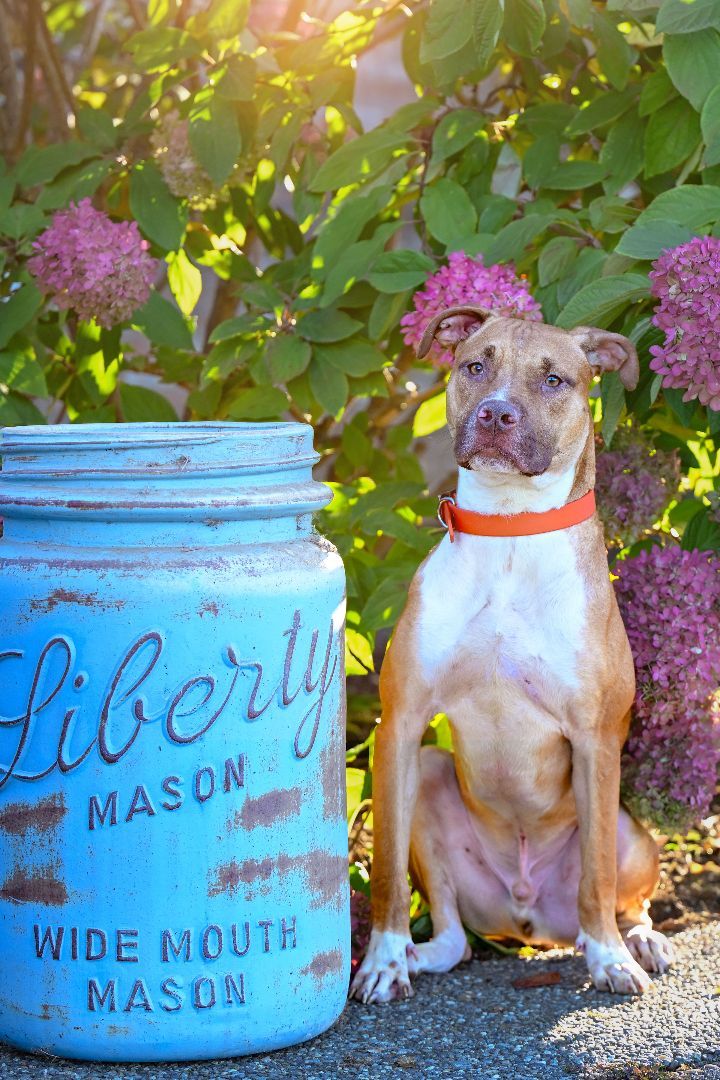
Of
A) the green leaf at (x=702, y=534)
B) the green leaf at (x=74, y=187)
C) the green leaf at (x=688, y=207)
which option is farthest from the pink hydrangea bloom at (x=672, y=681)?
the green leaf at (x=74, y=187)

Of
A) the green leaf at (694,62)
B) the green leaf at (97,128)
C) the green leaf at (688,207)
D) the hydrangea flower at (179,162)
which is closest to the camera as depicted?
the green leaf at (688,207)

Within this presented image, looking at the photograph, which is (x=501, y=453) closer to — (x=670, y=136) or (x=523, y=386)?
(x=523, y=386)

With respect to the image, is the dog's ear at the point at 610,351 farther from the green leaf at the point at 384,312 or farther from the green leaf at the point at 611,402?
the green leaf at the point at 384,312

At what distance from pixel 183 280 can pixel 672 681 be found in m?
1.75

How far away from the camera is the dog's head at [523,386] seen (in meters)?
3.04

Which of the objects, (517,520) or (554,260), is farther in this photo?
(554,260)

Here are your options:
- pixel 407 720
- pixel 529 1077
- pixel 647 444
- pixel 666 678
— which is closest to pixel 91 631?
pixel 407 720

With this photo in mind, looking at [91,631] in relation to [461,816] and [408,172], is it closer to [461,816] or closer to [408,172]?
[461,816]

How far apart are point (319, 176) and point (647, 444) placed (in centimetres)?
107

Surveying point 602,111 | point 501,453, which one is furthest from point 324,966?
point 602,111

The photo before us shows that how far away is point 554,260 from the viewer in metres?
3.53

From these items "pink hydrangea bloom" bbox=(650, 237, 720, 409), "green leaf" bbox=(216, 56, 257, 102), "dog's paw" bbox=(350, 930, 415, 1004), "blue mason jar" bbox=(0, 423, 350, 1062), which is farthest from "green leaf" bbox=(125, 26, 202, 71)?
"dog's paw" bbox=(350, 930, 415, 1004)

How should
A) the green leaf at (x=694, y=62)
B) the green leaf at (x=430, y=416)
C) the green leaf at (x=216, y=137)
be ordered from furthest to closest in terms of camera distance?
the green leaf at (x=430, y=416) → the green leaf at (x=216, y=137) → the green leaf at (x=694, y=62)

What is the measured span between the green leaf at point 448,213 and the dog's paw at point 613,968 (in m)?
1.68
